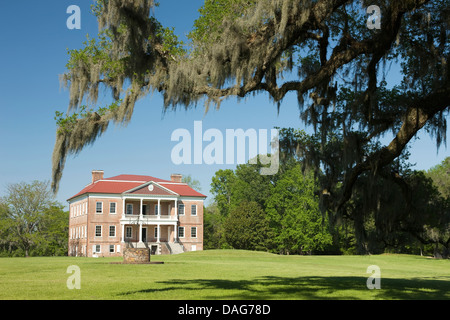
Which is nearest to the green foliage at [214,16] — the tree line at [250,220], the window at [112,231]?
the tree line at [250,220]

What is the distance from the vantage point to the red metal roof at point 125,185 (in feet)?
192

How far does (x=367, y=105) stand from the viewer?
1171 centimetres

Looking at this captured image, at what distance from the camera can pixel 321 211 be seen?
533 inches

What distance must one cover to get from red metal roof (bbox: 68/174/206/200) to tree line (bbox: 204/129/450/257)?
7.24 meters

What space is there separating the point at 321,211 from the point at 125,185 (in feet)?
161

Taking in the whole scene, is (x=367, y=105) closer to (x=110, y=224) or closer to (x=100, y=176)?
(x=110, y=224)

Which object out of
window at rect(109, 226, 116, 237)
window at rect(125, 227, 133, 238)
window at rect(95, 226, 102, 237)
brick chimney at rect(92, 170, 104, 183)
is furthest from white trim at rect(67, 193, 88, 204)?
window at rect(125, 227, 133, 238)

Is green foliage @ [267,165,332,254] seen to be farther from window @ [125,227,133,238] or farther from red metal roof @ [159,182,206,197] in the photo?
window @ [125,227,133,238]

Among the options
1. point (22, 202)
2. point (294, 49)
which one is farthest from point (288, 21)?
point (22, 202)

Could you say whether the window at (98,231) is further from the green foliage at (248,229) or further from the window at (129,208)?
the green foliage at (248,229)

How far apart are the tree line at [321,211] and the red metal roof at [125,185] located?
23.8 ft

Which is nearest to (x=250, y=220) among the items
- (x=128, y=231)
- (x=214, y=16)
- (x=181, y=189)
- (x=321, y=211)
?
(x=181, y=189)
